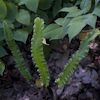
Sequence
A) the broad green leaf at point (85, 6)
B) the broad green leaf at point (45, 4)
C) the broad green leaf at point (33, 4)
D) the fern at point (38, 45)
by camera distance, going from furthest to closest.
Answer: the broad green leaf at point (45, 4), the broad green leaf at point (33, 4), the broad green leaf at point (85, 6), the fern at point (38, 45)

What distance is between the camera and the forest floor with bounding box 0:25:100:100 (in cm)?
93

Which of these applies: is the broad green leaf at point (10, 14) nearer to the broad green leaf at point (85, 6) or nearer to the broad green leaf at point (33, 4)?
the broad green leaf at point (33, 4)

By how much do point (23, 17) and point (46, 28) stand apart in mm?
240

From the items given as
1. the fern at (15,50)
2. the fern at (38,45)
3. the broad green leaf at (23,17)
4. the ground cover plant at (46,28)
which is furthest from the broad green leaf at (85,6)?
the fern at (15,50)

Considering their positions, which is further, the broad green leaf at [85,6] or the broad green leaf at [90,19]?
the broad green leaf at [85,6]

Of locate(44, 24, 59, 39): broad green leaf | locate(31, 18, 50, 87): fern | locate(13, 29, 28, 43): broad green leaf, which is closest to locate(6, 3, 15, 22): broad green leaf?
locate(13, 29, 28, 43): broad green leaf

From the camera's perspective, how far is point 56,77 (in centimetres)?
114

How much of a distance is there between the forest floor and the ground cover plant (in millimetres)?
210

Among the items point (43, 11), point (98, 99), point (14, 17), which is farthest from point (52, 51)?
point (98, 99)

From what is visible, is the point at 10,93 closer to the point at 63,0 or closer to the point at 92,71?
the point at 92,71

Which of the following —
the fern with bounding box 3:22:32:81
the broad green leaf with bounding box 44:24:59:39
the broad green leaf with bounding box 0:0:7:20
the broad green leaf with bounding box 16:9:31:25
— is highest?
the broad green leaf with bounding box 0:0:7:20

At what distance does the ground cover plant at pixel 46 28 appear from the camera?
2.33ft

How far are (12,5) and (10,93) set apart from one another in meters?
0.91

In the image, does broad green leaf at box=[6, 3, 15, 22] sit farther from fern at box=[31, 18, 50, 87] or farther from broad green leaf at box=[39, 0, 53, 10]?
fern at box=[31, 18, 50, 87]
